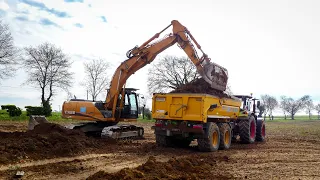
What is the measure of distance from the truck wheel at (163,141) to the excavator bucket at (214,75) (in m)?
2.77

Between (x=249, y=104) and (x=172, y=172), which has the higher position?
(x=249, y=104)

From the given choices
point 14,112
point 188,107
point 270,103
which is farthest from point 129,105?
point 270,103

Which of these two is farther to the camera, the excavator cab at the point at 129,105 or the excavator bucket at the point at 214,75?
the excavator cab at the point at 129,105

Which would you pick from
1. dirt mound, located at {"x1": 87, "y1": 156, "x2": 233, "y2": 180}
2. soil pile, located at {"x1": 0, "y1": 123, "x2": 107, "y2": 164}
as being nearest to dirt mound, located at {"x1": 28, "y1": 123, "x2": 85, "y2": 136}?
soil pile, located at {"x1": 0, "y1": 123, "x2": 107, "y2": 164}

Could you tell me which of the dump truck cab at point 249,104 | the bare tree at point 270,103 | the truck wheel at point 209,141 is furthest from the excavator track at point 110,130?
the bare tree at point 270,103

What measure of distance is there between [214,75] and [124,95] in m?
4.70

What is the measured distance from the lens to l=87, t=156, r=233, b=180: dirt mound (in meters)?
6.73

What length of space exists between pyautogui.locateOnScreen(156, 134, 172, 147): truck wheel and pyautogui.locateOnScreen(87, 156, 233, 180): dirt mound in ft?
11.3

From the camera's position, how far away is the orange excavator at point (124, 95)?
1439 centimetres

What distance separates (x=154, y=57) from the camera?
50.4ft

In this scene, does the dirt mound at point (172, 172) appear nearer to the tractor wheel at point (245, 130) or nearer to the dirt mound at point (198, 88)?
the dirt mound at point (198, 88)

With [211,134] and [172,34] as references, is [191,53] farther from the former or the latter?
[211,134]

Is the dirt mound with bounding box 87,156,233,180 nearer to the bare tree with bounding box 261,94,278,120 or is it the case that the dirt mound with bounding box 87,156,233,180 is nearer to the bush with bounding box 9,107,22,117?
the bush with bounding box 9,107,22,117

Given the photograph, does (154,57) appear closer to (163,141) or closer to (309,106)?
(163,141)
